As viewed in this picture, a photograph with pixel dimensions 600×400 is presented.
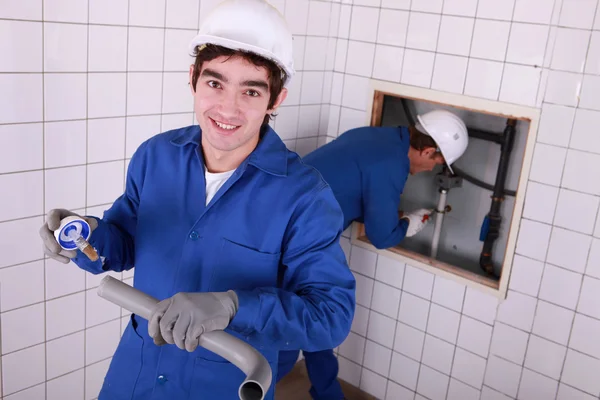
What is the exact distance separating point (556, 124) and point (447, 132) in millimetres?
526

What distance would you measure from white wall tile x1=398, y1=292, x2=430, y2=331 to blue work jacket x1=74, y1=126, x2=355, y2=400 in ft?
5.08

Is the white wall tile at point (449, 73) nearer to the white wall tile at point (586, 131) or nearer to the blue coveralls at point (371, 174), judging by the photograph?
the blue coveralls at point (371, 174)

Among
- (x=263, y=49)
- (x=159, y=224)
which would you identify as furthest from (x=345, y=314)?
(x=263, y=49)

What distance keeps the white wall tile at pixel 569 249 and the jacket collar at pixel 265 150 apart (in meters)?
1.41

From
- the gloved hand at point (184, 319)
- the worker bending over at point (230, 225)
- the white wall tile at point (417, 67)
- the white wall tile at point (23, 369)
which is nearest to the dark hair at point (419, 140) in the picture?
the white wall tile at point (417, 67)

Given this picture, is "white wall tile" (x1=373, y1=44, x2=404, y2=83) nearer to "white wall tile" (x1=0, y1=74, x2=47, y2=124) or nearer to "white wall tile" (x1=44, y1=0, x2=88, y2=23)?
"white wall tile" (x1=44, y1=0, x2=88, y2=23)

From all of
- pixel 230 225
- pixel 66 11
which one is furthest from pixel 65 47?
pixel 230 225

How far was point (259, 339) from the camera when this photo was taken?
4.46 ft

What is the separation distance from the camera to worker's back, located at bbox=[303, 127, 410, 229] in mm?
2688

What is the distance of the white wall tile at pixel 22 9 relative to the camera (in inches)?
75.4

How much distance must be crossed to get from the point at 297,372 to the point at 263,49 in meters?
2.32

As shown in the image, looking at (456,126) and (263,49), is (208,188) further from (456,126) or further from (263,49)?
(456,126)

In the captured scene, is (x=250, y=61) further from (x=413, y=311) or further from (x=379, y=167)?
(x=413, y=311)

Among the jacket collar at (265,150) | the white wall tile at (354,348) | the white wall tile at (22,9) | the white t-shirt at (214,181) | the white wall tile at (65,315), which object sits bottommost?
the white wall tile at (354,348)
